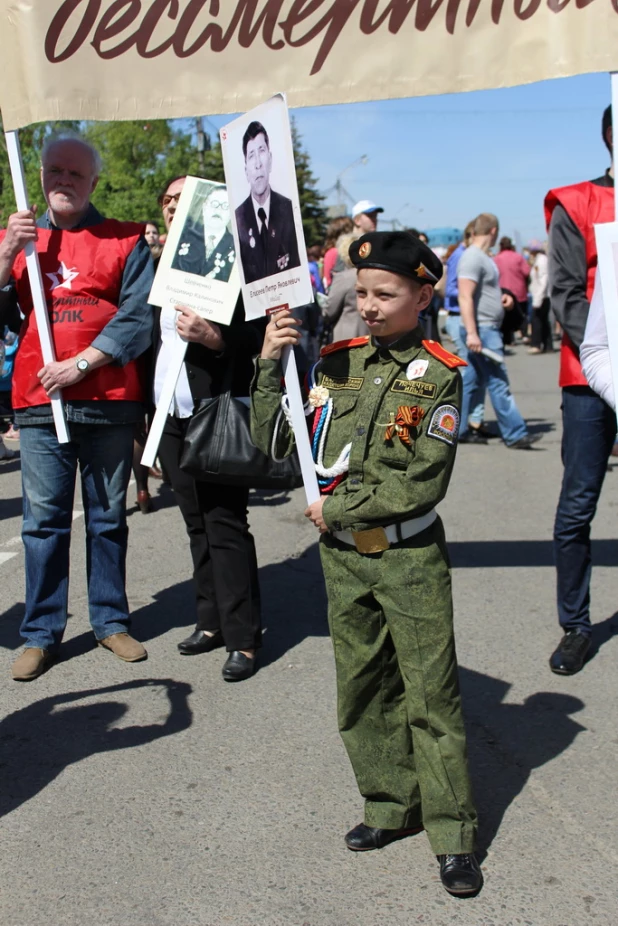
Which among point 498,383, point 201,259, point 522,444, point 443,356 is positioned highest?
point 201,259

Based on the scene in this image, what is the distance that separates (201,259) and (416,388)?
1468 millimetres

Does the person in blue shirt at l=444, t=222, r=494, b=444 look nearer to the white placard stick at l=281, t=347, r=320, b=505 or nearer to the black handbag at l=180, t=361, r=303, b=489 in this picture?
the black handbag at l=180, t=361, r=303, b=489

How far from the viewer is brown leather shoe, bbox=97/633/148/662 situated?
4.39m

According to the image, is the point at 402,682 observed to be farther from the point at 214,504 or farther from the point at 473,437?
the point at 473,437

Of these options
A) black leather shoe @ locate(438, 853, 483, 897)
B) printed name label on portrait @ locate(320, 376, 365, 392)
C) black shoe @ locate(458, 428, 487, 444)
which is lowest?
black shoe @ locate(458, 428, 487, 444)

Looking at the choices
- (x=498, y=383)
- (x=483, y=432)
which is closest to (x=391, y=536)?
(x=498, y=383)

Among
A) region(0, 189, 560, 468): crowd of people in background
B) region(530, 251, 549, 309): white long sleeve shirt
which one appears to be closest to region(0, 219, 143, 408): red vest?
region(0, 189, 560, 468): crowd of people in background

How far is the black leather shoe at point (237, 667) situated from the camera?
164 inches

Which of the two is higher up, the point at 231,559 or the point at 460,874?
the point at 231,559

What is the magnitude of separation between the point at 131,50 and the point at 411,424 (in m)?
A: 1.75

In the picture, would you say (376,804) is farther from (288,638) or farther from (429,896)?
(288,638)

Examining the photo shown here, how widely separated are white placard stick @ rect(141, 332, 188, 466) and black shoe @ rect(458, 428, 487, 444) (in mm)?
6420

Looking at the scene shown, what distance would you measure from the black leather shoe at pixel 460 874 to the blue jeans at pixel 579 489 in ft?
5.63

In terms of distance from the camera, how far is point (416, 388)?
2715 mm
